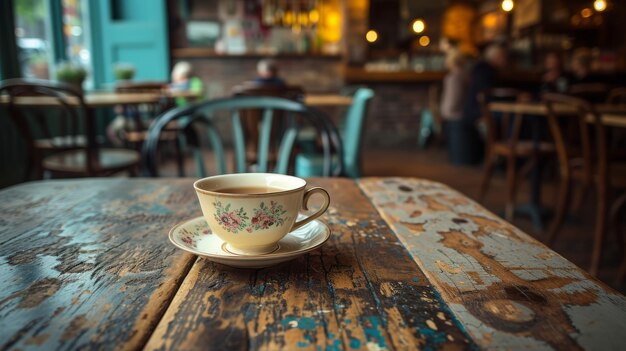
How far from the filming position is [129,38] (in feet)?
18.5

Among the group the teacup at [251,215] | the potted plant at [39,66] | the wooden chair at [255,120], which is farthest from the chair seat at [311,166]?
the potted plant at [39,66]

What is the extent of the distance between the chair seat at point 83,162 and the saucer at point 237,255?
2.05 m

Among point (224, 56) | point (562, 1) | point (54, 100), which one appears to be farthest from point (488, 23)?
point (54, 100)

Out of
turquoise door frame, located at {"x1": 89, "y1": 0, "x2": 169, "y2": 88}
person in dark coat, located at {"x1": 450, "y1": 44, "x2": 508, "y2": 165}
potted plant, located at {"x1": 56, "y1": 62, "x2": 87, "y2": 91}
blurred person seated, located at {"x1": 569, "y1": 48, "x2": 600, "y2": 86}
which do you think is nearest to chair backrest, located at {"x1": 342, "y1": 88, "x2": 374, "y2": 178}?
potted plant, located at {"x1": 56, "y1": 62, "x2": 87, "y2": 91}

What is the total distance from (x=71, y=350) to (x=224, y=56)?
6534mm

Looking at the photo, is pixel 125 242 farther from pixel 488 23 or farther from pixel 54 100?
pixel 488 23

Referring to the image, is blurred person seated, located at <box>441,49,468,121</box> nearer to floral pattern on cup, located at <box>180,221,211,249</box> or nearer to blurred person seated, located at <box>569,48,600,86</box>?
blurred person seated, located at <box>569,48,600,86</box>

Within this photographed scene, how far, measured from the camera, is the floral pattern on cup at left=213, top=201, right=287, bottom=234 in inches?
19.5

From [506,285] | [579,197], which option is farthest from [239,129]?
[579,197]

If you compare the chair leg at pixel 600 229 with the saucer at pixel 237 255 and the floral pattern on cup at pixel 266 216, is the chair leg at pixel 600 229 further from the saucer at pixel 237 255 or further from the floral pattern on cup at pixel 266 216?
the floral pattern on cup at pixel 266 216

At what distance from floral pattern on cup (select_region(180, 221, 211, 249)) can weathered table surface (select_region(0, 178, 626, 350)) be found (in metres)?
0.02

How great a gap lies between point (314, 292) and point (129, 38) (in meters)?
5.85

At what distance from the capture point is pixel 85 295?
17.1 inches

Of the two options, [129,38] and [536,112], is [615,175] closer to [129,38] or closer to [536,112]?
[536,112]
